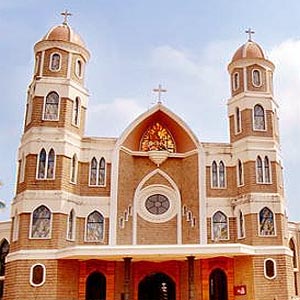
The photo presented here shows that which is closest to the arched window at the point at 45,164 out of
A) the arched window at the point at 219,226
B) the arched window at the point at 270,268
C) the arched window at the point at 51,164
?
the arched window at the point at 51,164

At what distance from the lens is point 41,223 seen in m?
21.1

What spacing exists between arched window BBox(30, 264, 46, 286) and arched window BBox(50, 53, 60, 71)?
9.01 meters

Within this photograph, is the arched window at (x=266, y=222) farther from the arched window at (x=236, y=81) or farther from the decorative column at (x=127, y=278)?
the arched window at (x=236, y=81)

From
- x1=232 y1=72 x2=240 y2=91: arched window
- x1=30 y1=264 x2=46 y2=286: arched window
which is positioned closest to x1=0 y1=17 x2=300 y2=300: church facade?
x1=30 y1=264 x2=46 y2=286: arched window

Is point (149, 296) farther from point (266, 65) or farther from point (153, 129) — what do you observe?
point (266, 65)

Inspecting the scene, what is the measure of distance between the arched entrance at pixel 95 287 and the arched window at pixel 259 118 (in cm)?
1012

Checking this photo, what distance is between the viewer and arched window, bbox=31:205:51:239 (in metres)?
20.9

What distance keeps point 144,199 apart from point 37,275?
6033 mm

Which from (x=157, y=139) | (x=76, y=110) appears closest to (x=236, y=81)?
(x=157, y=139)

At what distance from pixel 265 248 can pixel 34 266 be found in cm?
984

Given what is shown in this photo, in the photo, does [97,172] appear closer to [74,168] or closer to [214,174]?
[74,168]

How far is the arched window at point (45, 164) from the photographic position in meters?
21.7

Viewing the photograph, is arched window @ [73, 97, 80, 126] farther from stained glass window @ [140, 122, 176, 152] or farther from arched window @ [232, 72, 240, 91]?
arched window @ [232, 72, 240, 91]

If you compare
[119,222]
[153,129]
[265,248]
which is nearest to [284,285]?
[265,248]
